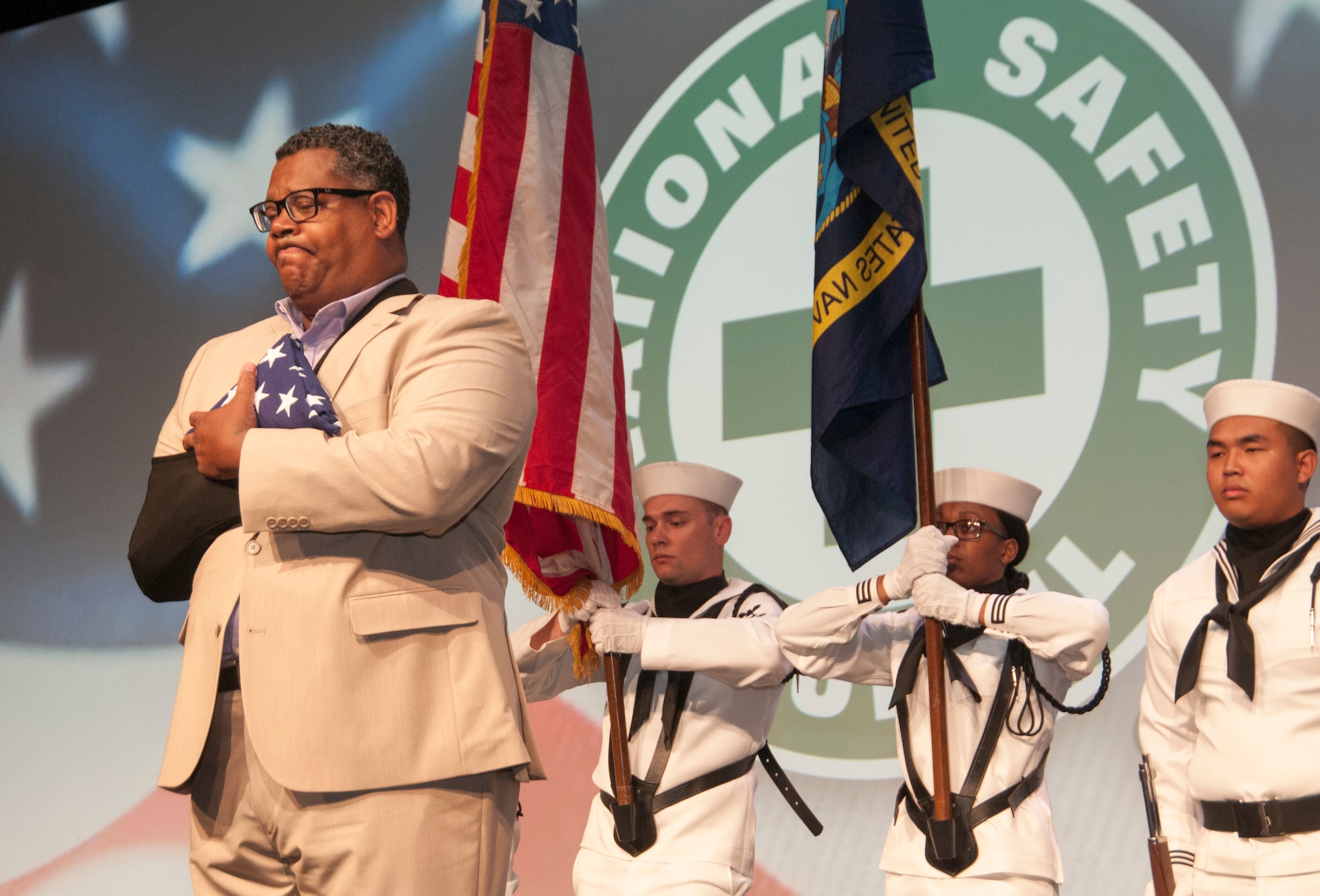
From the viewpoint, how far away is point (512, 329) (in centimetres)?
201

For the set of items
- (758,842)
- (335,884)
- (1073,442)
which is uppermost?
(1073,442)

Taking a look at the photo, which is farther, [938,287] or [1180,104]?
[938,287]

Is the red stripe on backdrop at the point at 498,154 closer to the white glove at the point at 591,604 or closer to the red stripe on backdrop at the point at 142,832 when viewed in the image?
the white glove at the point at 591,604

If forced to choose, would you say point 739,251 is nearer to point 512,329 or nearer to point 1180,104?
point 1180,104

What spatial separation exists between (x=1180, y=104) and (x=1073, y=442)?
1.00 metres

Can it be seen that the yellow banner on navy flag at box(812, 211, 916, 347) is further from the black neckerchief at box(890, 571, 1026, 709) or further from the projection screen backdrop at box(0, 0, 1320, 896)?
the projection screen backdrop at box(0, 0, 1320, 896)

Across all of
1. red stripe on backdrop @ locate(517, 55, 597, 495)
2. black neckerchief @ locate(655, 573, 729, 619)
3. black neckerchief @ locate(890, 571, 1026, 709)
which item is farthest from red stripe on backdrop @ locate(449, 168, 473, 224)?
Result: black neckerchief @ locate(890, 571, 1026, 709)

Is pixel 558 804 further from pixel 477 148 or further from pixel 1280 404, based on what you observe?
pixel 1280 404

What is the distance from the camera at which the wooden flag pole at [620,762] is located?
3.60m

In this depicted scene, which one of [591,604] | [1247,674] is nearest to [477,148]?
[591,604]

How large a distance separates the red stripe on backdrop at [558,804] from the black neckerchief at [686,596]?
2.95 ft

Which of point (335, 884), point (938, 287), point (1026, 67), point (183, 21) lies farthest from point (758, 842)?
point (183, 21)

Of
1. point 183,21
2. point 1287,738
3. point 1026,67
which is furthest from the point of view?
point 183,21

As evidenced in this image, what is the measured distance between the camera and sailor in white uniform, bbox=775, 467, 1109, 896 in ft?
10.5
